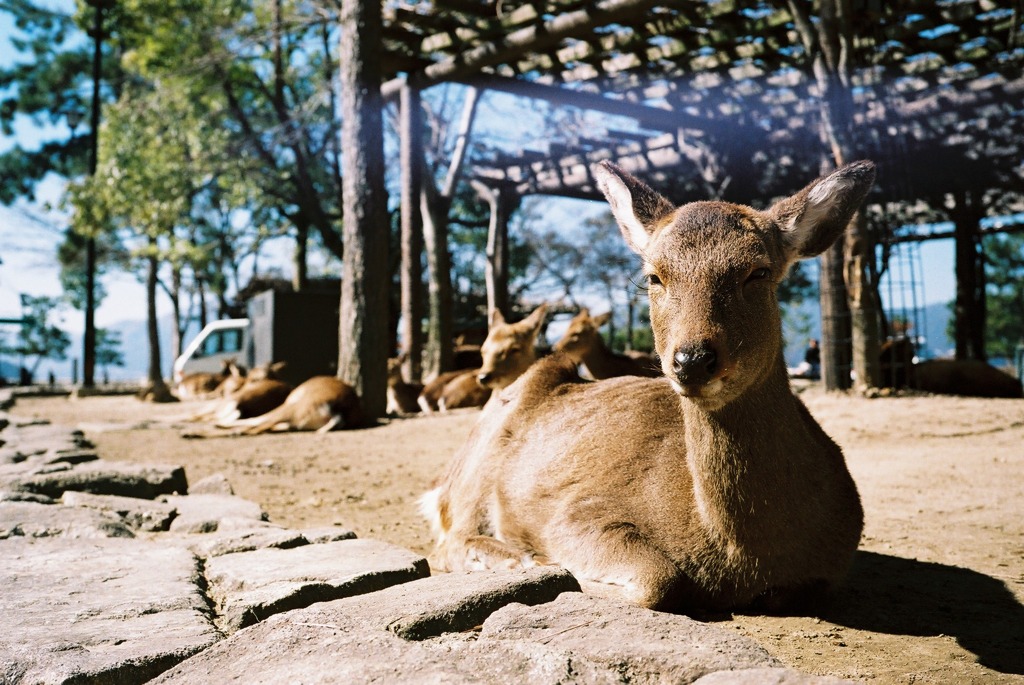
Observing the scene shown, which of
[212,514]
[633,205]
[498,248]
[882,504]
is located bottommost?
[882,504]

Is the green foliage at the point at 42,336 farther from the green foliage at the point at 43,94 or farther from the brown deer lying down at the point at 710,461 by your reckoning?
the brown deer lying down at the point at 710,461

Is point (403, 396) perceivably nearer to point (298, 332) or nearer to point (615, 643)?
point (298, 332)

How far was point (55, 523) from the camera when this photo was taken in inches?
172

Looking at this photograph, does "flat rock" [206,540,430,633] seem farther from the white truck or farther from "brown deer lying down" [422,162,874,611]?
the white truck

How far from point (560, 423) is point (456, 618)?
5.70 feet

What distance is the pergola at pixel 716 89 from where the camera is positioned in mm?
12805

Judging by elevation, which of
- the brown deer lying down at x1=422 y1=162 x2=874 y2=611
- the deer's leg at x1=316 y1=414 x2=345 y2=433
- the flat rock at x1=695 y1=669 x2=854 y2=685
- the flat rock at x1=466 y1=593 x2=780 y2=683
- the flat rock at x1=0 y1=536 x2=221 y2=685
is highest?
the brown deer lying down at x1=422 y1=162 x2=874 y2=611

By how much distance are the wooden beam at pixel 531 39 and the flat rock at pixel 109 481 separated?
8378mm

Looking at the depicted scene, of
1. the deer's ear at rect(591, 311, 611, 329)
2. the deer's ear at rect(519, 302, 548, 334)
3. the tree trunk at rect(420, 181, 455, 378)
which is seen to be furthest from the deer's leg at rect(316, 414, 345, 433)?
the tree trunk at rect(420, 181, 455, 378)

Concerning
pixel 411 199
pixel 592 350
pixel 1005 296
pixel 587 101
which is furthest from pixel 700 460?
pixel 1005 296

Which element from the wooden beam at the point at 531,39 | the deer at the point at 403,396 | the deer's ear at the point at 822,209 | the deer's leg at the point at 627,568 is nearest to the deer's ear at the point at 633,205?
the deer's ear at the point at 822,209

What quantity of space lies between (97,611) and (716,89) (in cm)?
1542

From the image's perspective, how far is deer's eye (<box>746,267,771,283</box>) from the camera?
330 centimetres

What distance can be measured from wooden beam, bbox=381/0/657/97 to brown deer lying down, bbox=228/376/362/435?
5.41 meters
